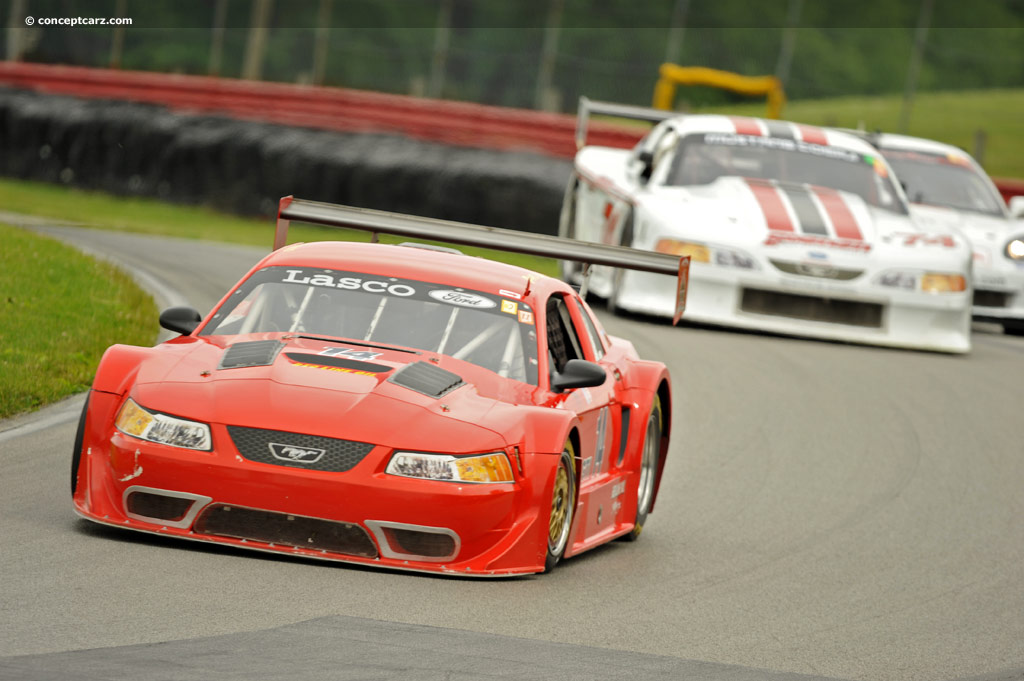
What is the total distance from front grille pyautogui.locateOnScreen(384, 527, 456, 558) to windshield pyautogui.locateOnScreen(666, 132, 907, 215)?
10342 millimetres

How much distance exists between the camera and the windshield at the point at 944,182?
18047 millimetres

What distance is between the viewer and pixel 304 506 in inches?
235

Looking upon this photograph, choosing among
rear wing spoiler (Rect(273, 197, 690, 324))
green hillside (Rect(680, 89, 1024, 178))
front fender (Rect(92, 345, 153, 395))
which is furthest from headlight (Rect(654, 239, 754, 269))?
green hillside (Rect(680, 89, 1024, 178))

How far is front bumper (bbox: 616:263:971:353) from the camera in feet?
49.0

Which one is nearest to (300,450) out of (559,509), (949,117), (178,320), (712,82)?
(559,509)

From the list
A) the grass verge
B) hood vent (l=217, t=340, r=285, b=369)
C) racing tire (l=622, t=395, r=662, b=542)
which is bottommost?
the grass verge

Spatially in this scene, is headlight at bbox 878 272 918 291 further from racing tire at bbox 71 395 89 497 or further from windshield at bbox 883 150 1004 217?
racing tire at bbox 71 395 89 497

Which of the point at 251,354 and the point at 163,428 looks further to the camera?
the point at 251,354

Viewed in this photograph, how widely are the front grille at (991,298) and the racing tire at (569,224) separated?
3.74 meters

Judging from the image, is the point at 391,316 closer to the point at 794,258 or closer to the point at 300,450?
the point at 300,450

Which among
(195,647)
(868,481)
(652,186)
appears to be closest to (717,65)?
(652,186)

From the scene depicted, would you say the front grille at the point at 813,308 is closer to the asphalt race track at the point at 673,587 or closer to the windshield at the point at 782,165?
the windshield at the point at 782,165

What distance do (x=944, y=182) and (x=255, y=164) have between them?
29.9 ft

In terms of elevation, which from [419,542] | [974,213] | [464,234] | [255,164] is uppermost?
[464,234]
